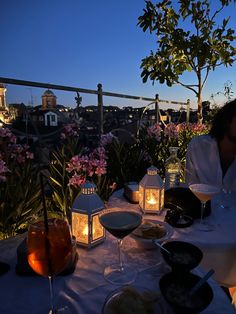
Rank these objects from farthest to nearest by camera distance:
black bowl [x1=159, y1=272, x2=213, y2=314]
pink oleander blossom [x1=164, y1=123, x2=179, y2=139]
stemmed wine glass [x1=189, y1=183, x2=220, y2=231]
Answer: pink oleander blossom [x1=164, y1=123, x2=179, y2=139], stemmed wine glass [x1=189, y1=183, x2=220, y2=231], black bowl [x1=159, y1=272, x2=213, y2=314]

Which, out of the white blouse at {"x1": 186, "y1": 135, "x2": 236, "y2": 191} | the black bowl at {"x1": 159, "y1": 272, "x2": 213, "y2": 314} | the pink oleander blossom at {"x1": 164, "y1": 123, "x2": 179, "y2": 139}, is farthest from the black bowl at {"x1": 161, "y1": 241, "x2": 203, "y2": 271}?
the pink oleander blossom at {"x1": 164, "y1": 123, "x2": 179, "y2": 139}

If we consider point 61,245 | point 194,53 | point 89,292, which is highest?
point 194,53

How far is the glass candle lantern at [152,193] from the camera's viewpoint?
5.22 feet

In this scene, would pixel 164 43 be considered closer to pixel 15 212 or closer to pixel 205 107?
pixel 205 107

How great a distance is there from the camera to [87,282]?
0.96 metres

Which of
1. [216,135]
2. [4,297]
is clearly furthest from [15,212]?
[216,135]

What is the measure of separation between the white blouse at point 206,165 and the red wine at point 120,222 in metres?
1.38

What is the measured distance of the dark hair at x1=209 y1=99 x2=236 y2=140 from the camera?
99.8 inches

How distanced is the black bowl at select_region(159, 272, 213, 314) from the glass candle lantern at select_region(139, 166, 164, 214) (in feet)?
2.49

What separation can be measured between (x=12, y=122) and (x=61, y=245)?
248 cm

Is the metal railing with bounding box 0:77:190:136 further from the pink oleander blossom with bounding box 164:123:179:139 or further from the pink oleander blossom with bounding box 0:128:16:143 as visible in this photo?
the pink oleander blossom with bounding box 164:123:179:139

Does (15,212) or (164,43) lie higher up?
(164,43)

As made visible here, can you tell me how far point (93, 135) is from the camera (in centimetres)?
423

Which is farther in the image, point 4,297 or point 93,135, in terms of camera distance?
point 93,135
